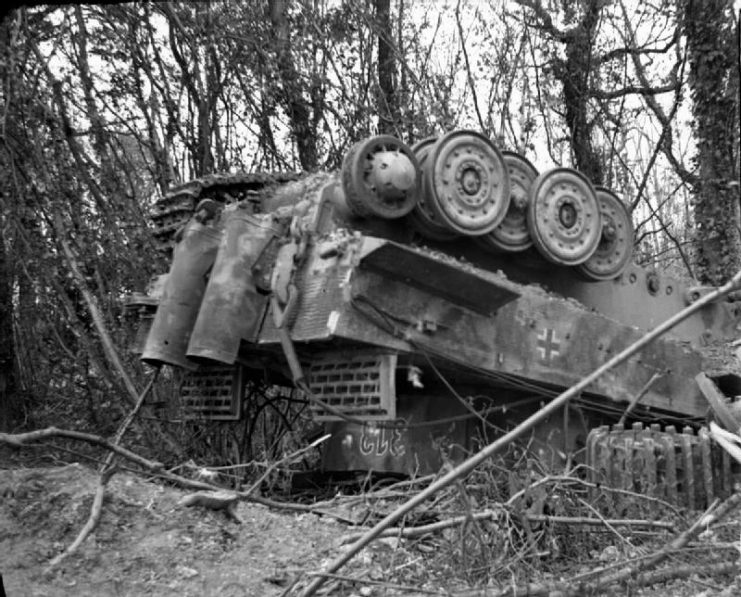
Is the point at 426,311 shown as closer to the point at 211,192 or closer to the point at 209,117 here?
the point at 211,192

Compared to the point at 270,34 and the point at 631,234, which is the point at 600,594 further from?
the point at 270,34

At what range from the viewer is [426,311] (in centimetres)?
604

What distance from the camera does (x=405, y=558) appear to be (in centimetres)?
385

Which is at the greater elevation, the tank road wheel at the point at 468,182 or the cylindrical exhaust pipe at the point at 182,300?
the tank road wheel at the point at 468,182

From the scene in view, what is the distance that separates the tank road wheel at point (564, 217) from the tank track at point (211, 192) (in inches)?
74.9

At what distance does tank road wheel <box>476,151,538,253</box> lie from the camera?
22.5ft

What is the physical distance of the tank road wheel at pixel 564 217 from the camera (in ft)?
23.1

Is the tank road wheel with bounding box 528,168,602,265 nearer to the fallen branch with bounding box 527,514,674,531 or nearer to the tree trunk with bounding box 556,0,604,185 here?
the fallen branch with bounding box 527,514,674,531

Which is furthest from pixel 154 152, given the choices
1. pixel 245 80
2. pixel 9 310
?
pixel 9 310

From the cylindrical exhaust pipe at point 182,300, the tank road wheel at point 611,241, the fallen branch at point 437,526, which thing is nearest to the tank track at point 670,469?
the fallen branch at point 437,526

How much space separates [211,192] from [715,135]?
7321 mm

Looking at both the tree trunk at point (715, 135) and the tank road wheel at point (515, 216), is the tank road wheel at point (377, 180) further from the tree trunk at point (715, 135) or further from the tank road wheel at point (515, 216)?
the tree trunk at point (715, 135)

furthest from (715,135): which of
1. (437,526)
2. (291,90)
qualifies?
(437,526)

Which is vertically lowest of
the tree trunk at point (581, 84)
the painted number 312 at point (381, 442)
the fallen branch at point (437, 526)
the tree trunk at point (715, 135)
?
the fallen branch at point (437, 526)
